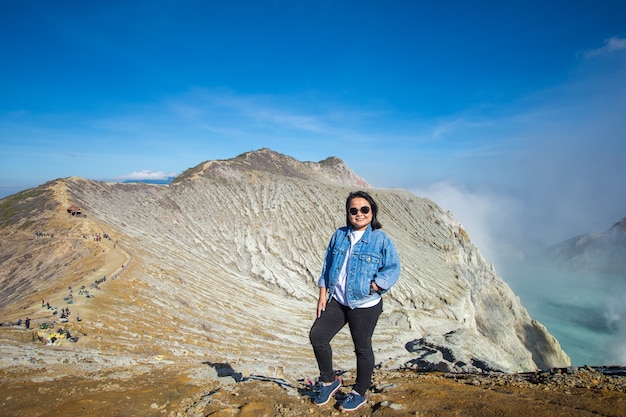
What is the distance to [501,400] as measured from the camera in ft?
19.8

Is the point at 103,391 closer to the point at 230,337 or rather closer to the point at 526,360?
the point at 230,337

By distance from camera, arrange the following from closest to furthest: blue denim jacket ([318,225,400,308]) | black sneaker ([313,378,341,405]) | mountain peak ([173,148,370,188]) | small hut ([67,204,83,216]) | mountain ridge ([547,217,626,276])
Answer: blue denim jacket ([318,225,400,308]) → black sneaker ([313,378,341,405]) → small hut ([67,204,83,216]) → mountain peak ([173,148,370,188]) → mountain ridge ([547,217,626,276])

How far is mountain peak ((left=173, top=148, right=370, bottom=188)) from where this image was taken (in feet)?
189

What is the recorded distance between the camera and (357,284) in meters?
5.45

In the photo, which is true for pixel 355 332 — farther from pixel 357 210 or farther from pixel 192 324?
pixel 192 324

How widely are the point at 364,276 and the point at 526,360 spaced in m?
49.2

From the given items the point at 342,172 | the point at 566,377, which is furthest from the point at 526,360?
the point at 342,172

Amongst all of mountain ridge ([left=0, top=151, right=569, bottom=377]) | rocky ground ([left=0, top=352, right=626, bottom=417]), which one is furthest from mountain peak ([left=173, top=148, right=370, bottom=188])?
rocky ground ([left=0, top=352, right=626, bottom=417])

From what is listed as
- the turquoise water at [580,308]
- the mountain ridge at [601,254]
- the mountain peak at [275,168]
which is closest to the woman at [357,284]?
the mountain peak at [275,168]

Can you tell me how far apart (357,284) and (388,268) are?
599mm

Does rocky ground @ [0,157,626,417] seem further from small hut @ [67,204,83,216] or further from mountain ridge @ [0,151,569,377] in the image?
small hut @ [67,204,83,216]

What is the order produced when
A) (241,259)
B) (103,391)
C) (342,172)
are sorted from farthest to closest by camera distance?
(342,172)
(241,259)
(103,391)

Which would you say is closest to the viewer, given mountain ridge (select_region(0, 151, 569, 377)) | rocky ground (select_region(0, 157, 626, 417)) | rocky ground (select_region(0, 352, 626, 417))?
rocky ground (select_region(0, 352, 626, 417))

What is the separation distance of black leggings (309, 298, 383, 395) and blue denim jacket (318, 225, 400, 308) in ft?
0.70
